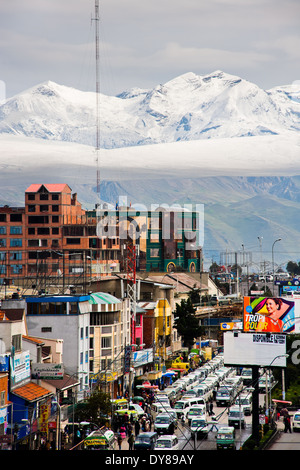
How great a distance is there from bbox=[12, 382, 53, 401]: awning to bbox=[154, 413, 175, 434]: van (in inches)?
366

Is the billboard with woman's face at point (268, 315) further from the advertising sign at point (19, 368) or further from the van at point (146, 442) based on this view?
the advertising sign at point (19, 368)

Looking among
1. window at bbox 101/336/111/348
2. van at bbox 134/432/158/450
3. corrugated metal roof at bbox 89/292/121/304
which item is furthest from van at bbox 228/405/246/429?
corrugated metal roof at bbox 89/292/121/304

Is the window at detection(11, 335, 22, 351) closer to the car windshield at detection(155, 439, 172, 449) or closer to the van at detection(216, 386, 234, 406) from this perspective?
the car windshield at detection(155, 439, 172, 449)

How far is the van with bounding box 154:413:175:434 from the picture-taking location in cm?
6950

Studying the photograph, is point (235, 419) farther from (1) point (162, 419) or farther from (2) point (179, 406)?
(1) point (162, 419)

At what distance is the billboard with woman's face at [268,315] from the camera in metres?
81.5

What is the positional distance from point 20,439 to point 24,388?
342 inches

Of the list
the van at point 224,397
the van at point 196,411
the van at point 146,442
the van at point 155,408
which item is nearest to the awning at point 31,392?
the van at point 146,442

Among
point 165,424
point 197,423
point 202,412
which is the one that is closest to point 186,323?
point 202,412

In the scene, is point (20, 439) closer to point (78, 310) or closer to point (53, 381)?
point (53, 381)

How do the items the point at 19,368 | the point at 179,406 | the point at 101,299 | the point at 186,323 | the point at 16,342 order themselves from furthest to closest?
1. the point at 186,323
2. the point at 101,299
3. the point at 179,406
4. the point at 16,342
5. the point at 19,368

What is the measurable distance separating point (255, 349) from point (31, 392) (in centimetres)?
2336

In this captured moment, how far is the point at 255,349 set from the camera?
78625mm

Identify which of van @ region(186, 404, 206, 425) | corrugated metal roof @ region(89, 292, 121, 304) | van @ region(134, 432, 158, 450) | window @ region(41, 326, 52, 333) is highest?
corrugated metal roof @ region(89, 292, 121, 304)
